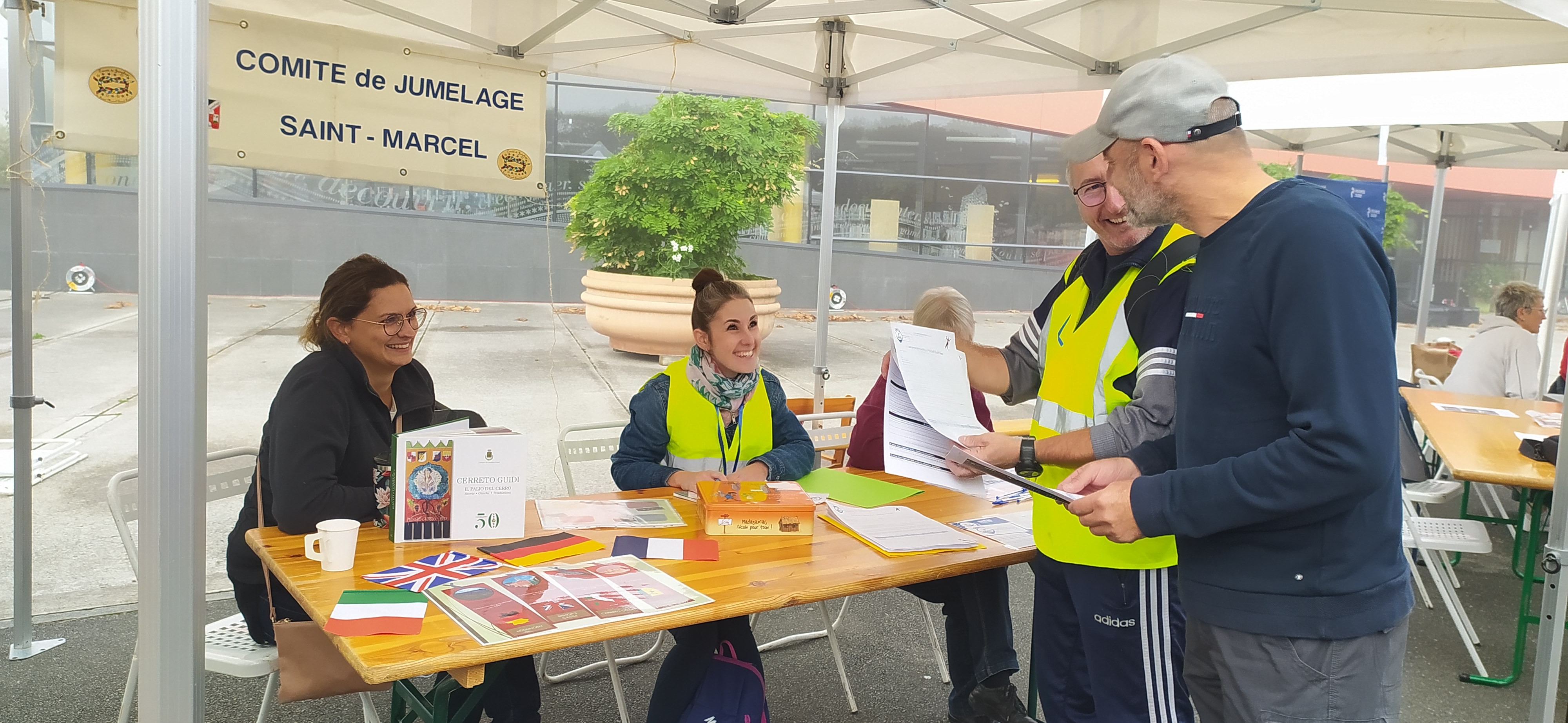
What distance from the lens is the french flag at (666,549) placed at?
2248 millimetres

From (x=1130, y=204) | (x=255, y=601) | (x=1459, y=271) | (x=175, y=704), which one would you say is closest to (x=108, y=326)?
(x=255, y=601)

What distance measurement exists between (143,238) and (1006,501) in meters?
2.32

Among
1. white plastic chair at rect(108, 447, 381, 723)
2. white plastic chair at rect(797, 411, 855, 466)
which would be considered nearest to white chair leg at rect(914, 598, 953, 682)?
white plastic chair at rect(797, 411, 855, 466)

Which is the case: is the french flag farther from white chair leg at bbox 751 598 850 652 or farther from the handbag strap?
white chair leg at bbox 751 598 850 652

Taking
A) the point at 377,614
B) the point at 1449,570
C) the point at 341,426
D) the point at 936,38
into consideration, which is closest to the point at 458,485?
the point at 341,426

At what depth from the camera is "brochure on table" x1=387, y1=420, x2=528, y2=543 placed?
220cm

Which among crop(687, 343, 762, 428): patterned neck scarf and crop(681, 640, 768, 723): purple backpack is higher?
crop(687, 343, 762, 428): patterned neck scarf

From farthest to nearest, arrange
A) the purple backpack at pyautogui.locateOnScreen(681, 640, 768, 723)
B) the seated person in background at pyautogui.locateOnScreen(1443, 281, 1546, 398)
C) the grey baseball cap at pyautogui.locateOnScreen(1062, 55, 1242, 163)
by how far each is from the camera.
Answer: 1. the seated person in background at pyautogui.locateOnScreen(1443, 281, 1546, 398)
2. the purple backpack at pyautogui.locateOnScreen(681, 640, 768, 723)
3. the grey baseball cap at pyautogui.locateOnScreen(1062, 55, 1242, 163)

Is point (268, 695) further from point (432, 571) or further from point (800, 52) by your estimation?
point (800, 52)

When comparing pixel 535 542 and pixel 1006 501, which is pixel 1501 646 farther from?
pixel 535 542

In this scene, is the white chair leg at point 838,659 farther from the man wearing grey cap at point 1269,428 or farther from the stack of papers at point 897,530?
the man wearing grey cap at point 1269,428

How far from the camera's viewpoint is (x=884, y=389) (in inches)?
123

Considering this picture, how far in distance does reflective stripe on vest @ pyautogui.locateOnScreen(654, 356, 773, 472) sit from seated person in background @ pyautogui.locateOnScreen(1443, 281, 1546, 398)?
18.1ft

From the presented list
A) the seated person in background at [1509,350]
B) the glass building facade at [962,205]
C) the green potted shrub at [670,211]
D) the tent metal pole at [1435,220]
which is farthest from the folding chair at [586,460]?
the glass building facade at [962,205]
